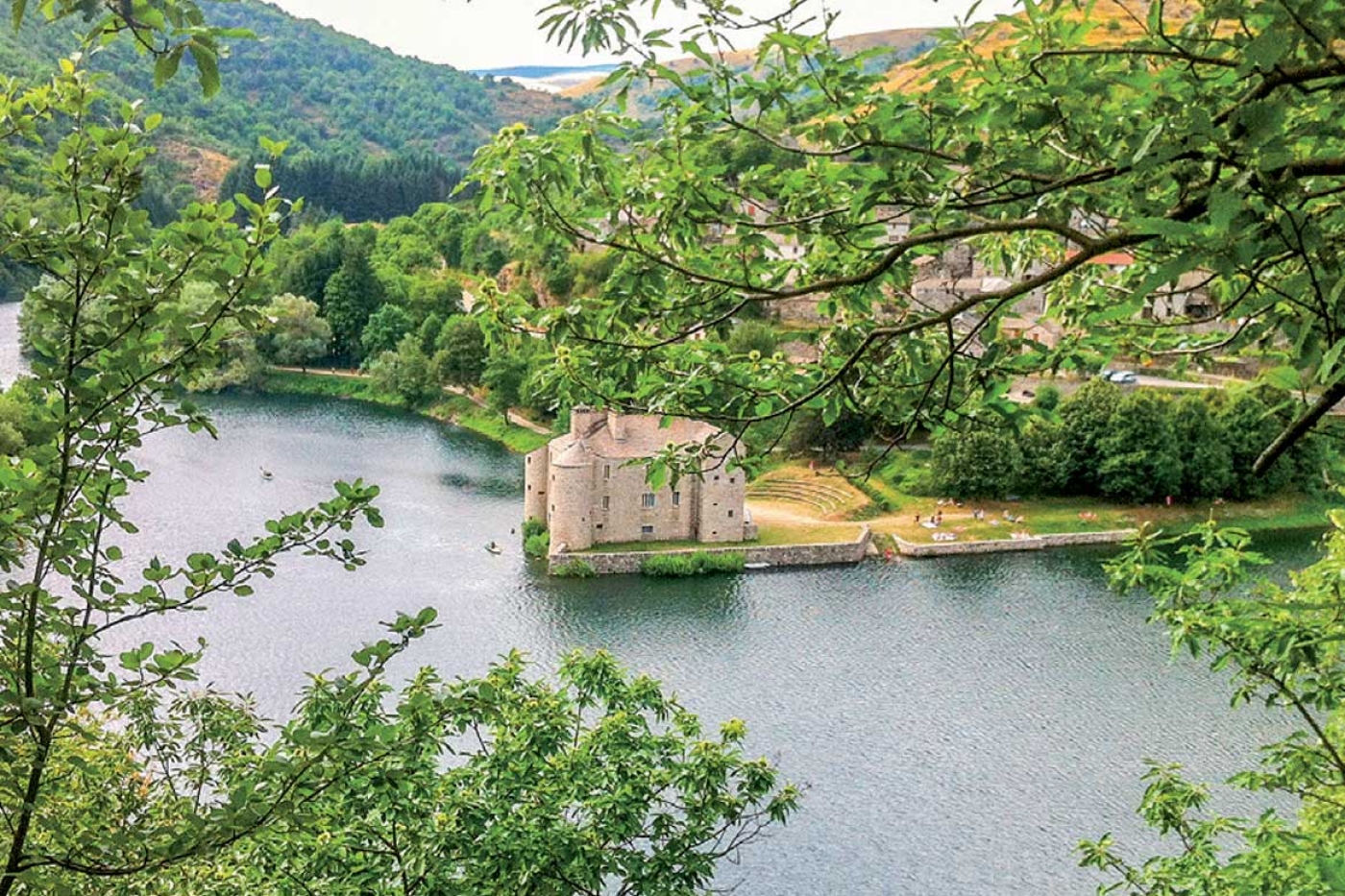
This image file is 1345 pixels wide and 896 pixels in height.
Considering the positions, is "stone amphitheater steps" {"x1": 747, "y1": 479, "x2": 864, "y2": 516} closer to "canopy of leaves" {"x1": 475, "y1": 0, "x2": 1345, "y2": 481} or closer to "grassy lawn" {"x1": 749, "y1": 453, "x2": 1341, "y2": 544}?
"grassy lawn" {"x1": 749, "y1": 453, "x2": 1341, "y2": 544}

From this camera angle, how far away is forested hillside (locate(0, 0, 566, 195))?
93.6 m

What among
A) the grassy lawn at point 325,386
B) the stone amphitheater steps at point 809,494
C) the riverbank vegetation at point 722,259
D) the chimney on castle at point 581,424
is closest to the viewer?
the riverbank vegetation at point 722,259

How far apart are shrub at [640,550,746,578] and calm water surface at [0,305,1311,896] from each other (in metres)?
0.44

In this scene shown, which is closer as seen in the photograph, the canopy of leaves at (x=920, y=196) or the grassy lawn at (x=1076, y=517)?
the canopy of leaves at (x=920, y=196)

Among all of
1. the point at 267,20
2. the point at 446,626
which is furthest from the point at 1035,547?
the point at 267,20

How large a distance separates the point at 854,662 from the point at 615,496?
27.2ft

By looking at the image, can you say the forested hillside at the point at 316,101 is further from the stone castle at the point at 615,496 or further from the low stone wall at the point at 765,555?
the low stone wall at the point at 765,555

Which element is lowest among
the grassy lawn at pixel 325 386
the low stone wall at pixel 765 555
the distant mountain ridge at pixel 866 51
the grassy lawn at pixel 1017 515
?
the low stone wall at pixel 765 555

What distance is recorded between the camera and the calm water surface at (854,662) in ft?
48.0

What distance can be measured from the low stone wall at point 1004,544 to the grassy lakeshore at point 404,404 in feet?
44.9

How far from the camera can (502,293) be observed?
3.76 metres

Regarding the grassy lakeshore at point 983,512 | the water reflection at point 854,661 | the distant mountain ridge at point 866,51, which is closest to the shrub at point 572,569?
the water reflection at point 854,661

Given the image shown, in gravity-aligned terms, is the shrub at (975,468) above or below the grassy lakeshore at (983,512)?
above

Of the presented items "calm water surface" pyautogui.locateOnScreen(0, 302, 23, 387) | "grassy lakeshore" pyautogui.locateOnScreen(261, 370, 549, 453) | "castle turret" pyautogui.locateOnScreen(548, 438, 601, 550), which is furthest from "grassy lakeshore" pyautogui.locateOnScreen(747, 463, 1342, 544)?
"calm water surface" pyautogui.locateOnScreen(0, 302, 23, 387)
